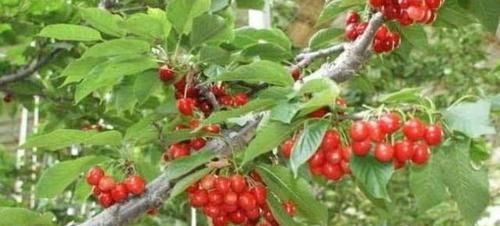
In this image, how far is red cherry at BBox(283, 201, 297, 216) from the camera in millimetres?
1057

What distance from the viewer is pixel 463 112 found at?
83cm

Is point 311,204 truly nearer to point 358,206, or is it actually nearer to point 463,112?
point 463,112

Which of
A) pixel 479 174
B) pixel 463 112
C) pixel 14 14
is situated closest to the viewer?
pixel 463 112

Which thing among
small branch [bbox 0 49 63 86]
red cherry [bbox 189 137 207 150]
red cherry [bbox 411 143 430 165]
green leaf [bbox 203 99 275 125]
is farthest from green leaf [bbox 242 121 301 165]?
small branch [bbox 0 49 63 86]

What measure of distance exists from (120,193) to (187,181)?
14 cm

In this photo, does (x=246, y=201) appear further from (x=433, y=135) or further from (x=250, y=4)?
(x=250, y=4)

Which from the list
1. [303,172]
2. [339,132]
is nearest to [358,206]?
[303,172]

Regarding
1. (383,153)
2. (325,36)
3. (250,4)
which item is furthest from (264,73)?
(250,4)

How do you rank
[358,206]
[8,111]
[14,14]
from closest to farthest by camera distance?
1. [14,14]
2. [8,111]
3. [358,206]

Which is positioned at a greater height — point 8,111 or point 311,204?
point 311,204

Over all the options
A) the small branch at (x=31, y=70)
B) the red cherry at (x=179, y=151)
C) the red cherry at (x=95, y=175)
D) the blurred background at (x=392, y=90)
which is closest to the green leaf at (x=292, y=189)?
the red cherry at (x=179, y=151)

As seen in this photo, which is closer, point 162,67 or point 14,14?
point 162,67

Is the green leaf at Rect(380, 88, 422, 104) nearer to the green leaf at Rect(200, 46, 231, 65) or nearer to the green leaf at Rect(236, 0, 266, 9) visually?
the green leaf at Rect(200, 46, 231, 65)

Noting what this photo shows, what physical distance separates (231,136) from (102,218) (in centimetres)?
19
